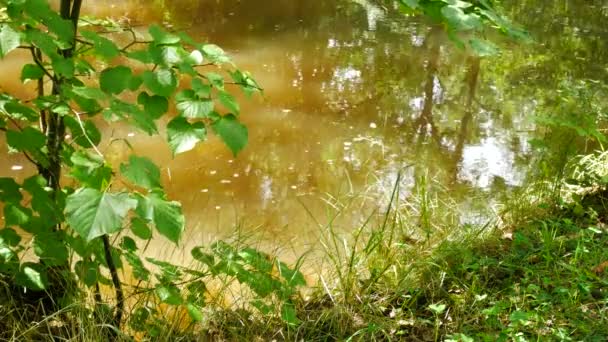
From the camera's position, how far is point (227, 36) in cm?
696

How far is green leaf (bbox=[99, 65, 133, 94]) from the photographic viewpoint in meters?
1.63

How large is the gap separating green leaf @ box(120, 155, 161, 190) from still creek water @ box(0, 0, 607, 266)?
1477 mm

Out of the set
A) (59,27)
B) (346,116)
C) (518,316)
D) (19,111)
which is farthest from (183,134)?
(346,116)

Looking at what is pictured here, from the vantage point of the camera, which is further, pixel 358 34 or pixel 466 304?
pixel 358 34

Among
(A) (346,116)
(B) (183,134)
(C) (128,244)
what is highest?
(B) (183,134)

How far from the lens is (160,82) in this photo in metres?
1.62

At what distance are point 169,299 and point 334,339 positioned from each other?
635 mm

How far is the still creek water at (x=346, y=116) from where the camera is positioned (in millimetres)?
3898

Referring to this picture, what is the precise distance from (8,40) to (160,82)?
360 millimetres

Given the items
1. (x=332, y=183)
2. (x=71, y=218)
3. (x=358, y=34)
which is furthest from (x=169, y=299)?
(x=358, y=34)

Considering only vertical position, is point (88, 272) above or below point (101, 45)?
below

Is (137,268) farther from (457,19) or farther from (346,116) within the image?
(346,116)

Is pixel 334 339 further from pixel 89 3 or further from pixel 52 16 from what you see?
pixel 89 3

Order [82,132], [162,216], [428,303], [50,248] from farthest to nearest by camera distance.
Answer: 1. [428,303]
2. [50,248]
3. [82,132]
4. [162,216]
